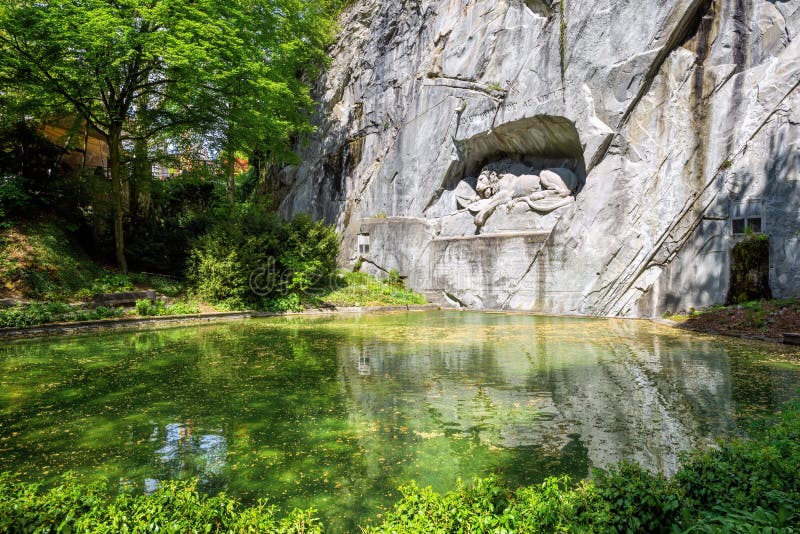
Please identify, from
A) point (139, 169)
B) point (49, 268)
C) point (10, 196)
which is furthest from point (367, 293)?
point (10, 196)

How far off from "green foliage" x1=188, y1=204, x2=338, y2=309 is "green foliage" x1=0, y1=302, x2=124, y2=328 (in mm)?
2864

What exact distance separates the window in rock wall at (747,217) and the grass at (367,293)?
10155 mm

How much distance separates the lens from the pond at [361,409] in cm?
352

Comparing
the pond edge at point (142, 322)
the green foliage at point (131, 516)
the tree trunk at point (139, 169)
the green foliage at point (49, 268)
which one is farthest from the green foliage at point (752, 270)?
the tree trunk at point (139, 169)

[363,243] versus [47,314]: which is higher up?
[363,243]

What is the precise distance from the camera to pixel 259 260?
1484 cm

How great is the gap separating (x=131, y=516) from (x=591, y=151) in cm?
1583

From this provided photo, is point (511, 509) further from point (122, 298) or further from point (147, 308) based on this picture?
point (122, 298)

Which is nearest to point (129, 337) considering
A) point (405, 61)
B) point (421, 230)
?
point (421, 230)

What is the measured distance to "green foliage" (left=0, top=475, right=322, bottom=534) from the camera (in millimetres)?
2164

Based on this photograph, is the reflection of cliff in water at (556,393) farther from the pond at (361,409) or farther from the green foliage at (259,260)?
the green foliage at (259,260)

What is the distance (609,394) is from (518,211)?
1311 centimetres

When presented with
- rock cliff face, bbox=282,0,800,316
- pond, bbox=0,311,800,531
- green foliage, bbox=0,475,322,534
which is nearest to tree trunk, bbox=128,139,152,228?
rock cliff face, bbox=282,0,800,316

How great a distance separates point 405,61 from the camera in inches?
951
